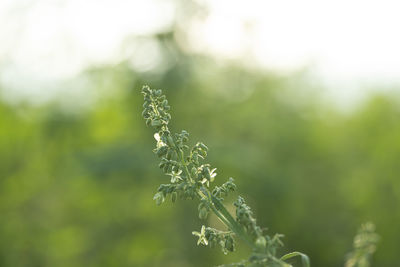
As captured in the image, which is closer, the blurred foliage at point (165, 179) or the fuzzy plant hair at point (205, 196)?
the fuzzy plant hair at point (205, 196)

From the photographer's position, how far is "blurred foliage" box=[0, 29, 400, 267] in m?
23.2

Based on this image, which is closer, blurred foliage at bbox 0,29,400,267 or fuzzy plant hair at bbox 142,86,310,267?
fuzzy plant hair at bbox 142,86,310,267

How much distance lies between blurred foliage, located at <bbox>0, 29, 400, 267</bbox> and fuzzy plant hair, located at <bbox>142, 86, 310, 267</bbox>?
18797 mm

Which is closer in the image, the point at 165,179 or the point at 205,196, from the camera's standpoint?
the point at 205,196

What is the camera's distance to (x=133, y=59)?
21.4 meters

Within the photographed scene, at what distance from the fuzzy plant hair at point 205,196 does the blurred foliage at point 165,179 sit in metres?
18.8

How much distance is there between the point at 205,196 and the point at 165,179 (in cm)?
1940

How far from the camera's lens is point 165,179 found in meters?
21.0

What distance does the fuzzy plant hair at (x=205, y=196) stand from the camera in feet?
5.16

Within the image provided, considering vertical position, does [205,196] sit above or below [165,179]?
below

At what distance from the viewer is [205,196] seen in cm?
173

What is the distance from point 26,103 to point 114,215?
7.95 meters

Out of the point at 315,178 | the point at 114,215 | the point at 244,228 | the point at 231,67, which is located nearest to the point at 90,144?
the point at 114,215

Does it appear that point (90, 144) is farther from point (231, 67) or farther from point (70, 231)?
point (231, 67)
